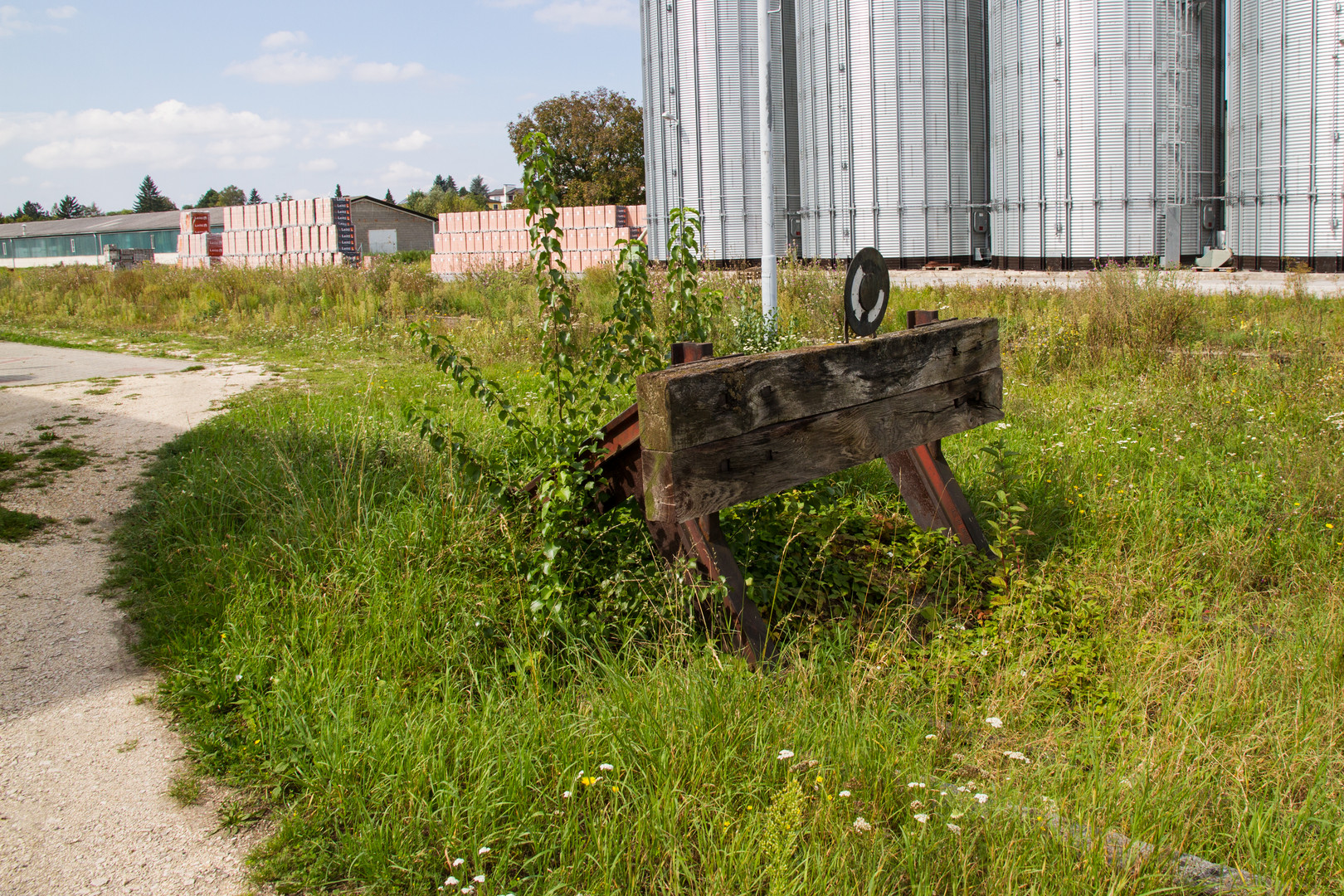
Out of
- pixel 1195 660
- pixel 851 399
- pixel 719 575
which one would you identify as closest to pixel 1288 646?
pixel 1195 660

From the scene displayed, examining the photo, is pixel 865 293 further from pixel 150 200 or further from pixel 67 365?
pixel 150 200

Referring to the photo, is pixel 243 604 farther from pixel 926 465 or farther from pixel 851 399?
pixel 926 465

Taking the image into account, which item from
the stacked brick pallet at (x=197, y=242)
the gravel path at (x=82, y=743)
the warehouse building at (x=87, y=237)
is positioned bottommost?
the gravel path at (x=82, y=743)

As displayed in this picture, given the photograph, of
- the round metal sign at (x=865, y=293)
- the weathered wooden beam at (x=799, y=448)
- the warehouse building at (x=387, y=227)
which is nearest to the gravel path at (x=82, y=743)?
the weathered wooden beam at (x=799, y=448)

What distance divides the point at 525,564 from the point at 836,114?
2466 cm

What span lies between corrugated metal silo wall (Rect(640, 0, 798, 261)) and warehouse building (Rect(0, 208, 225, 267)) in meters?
47.6

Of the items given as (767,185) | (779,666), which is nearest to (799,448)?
(779,666)

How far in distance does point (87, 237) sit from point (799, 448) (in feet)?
272

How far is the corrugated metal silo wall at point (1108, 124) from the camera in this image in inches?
887

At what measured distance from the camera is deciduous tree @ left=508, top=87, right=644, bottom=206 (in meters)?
59.2

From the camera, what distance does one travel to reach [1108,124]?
22.8 m

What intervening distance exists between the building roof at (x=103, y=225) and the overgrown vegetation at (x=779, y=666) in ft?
228

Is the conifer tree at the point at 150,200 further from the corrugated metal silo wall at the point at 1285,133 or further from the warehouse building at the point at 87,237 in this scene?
the corrugated metal silo wall at the point at 1285,133

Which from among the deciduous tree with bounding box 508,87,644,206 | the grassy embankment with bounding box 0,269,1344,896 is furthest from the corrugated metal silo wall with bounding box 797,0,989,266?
the deciduous tree with bounding box 508,87,644,206
